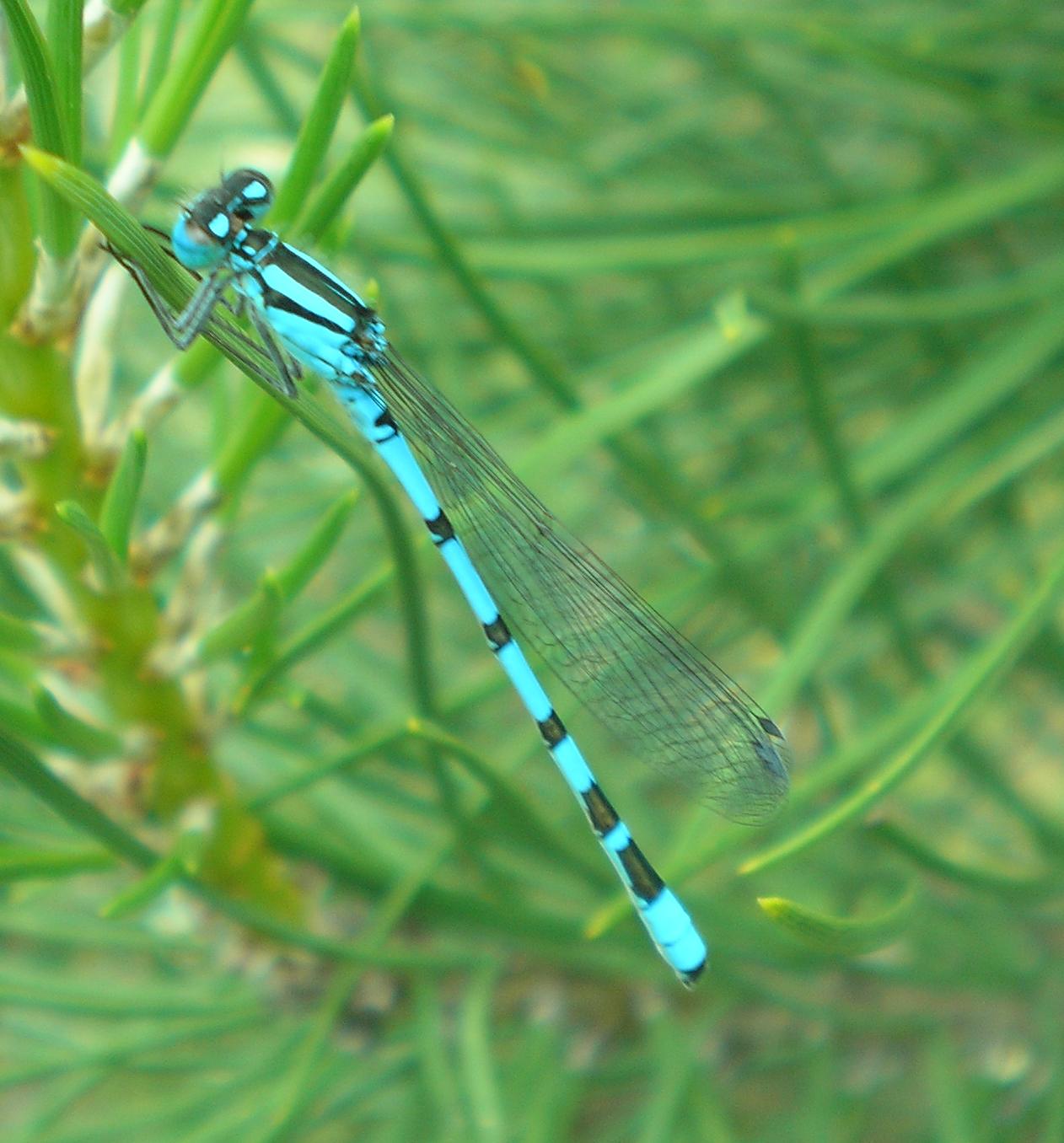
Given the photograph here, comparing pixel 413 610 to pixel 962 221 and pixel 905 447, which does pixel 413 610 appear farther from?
pixel 962 221

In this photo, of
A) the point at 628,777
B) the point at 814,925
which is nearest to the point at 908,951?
the point at 628,777

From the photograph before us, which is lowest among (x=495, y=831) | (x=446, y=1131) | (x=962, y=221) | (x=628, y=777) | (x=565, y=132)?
(x=446, y=1131)

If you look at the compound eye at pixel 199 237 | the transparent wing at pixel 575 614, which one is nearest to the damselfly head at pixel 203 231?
the compound eye at pixel 199 237

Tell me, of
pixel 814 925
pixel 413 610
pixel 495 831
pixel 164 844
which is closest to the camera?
pixel 814 925

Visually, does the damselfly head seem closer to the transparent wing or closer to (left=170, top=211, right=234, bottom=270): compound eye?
(left=170, top=211, right=234, bottom=270): compound eye

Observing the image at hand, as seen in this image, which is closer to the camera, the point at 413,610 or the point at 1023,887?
the point at 413,610

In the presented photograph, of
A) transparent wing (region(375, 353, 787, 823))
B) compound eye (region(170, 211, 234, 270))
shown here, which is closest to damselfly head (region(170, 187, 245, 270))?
compound eye (region(170, 211, 234, 270))
